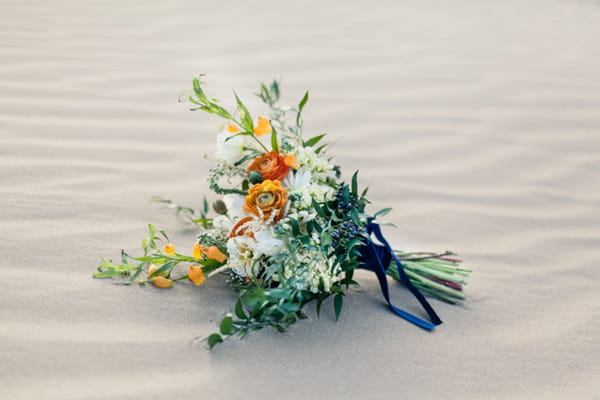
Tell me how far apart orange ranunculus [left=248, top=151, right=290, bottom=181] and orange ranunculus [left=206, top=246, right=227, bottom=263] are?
0.88 feet

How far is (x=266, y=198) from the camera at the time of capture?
6.15ft

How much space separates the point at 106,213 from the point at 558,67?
3434 mm

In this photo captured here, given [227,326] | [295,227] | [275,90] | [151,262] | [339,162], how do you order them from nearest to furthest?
[227,326] < [295,227] < [151,262] < [275,90] < [339,162]

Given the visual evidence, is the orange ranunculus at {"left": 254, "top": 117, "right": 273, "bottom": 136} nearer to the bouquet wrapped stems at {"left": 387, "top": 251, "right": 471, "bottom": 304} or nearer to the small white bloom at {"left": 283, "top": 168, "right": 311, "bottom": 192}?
the small white bloom at {"left": 283, "top": 168, "right": 311, "bottom": 192}

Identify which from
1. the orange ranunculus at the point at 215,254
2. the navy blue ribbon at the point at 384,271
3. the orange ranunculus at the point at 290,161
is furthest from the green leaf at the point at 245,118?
the navy blue ribbon at the point at 384,271

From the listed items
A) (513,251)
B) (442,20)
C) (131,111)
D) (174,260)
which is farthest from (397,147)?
(442,20)

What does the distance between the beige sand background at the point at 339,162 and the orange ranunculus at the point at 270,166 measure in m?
0.40

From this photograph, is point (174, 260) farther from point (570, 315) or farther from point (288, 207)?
point (570, 315)

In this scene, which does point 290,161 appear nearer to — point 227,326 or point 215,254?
point 215,254

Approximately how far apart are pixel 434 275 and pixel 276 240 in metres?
0.70

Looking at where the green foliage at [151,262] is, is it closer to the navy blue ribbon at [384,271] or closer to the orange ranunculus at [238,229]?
the orange ranunculus at [238,229]

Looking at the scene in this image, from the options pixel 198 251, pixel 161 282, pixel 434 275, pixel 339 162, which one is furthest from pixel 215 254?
pixel 339 162

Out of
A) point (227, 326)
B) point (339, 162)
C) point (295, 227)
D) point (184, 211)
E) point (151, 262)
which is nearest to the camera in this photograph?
point (227, 326)

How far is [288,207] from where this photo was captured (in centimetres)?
192
